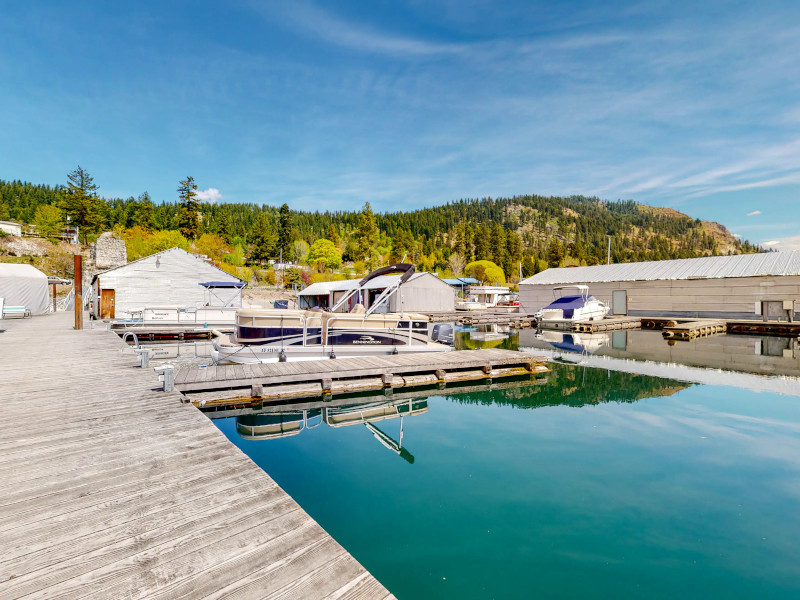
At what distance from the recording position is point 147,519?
3.25m

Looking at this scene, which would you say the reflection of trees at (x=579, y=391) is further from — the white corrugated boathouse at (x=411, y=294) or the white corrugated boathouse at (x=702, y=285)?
the white corrugated boathouse at (x=702, y=285)

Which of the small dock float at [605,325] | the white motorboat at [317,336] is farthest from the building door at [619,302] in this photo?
the white motorboat at [317,336]

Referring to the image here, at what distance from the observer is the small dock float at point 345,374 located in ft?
31.0

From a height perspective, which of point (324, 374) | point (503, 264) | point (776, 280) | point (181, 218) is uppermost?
point (181, 218)

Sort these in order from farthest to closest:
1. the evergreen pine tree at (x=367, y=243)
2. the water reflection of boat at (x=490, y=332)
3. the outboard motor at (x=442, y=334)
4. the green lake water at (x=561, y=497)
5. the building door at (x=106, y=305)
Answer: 1. the evergreen pine tree at (x=367, y=243)
2. the building door at (x=106, y=305)
3. the water reflection of boat at (x=490, y=332)
4. the outboard motor at (x=442, y=334)
5. the green lake water at (x=561, y=497)

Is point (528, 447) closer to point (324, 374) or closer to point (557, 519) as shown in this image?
point (557, 519)

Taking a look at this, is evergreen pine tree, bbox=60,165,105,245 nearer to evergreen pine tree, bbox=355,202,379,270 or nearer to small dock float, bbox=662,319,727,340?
evergreen pine tree, bbox=355,202,379,270

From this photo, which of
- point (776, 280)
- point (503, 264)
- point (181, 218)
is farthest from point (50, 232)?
point (776, 280)

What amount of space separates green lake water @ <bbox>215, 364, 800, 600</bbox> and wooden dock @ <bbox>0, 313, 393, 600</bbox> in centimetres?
174

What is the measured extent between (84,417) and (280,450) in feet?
10.4

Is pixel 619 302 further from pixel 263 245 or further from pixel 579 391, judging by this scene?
pixel 263 245

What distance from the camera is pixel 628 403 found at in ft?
35.9

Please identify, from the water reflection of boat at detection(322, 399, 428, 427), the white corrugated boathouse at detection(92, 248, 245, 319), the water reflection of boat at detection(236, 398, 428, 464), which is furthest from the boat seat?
the water reflection of boat at detection(322, 399, 428, 427)

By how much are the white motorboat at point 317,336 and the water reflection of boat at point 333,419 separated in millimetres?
2876
